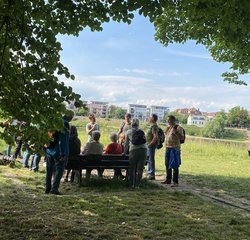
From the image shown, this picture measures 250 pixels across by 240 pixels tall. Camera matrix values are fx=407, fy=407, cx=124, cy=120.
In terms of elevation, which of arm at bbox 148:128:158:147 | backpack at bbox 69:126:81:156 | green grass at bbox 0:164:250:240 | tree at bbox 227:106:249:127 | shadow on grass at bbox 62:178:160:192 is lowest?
green grass at bbox 0:164:250:240

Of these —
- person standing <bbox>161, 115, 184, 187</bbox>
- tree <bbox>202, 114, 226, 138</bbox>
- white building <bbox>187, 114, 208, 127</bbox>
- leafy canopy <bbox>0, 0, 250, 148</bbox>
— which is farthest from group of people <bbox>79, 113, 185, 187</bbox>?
white building <bbox>187, 114, 208, 127</bbox>

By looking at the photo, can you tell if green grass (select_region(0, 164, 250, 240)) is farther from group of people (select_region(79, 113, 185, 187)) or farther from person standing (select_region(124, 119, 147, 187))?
group of people (select_region(79, 113, 185, 187))

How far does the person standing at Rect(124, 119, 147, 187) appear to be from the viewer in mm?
9148

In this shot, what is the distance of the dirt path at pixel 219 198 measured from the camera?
Answer: 8.02m

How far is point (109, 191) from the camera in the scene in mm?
8789

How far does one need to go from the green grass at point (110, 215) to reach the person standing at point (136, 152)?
18.0 inches

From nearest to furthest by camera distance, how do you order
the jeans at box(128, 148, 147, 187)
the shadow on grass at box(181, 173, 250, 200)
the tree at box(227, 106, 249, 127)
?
the jeans at box(128, 148, 147, 187), the shadow on grass at box(181, 173, 250, 200), the tree at box(227, 106, 249, 127)

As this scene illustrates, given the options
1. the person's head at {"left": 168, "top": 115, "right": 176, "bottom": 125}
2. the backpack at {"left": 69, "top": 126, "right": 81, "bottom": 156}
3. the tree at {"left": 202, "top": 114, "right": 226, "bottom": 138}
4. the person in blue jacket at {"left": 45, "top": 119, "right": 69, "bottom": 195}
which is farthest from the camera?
the tree at {"left": 202, "top": 114, "right": 226, "bottom": 138}

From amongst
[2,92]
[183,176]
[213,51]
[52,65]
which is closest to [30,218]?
[2,92]

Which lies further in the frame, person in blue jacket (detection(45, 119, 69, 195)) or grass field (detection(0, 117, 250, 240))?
person in blue jacket (detection(45, 119, 69, 195))

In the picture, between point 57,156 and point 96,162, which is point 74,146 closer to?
point 96,162

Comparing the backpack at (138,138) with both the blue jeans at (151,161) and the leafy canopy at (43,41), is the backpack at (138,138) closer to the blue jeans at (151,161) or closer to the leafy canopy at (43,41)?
the blue jeans at (151,161)

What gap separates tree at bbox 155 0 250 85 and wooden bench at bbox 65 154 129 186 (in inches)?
127

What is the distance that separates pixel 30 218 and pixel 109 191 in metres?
2.85
